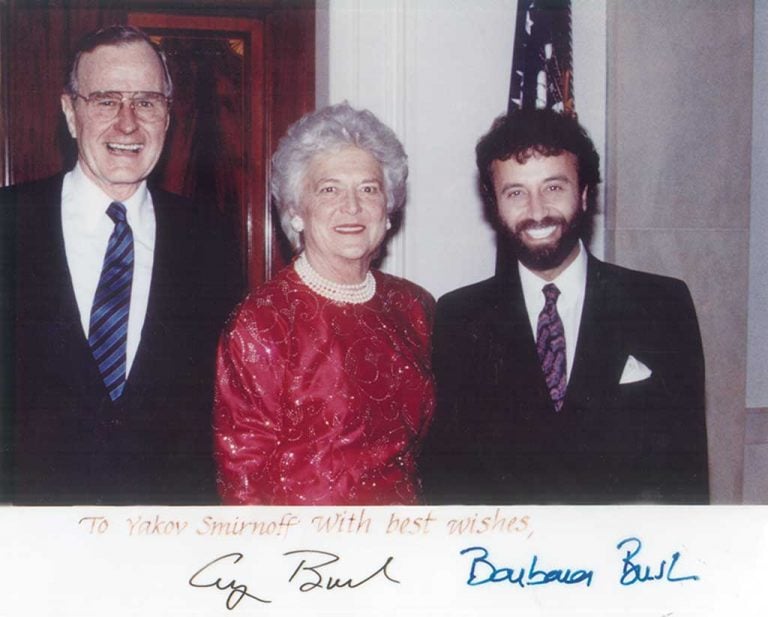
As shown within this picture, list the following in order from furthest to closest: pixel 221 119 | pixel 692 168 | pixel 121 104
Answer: pixel 692 168
pixel 221 119
pixel 121 104

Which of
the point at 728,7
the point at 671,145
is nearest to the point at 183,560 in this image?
the point at 671,145

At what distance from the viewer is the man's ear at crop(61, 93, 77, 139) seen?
1.11 m

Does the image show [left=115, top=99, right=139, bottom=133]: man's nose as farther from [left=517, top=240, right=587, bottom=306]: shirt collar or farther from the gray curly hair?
[left=517, top=240, right=587, bottom=306]: shirt collar

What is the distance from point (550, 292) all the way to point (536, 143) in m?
0.22

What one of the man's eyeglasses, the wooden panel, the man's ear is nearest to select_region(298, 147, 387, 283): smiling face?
the wooden panel

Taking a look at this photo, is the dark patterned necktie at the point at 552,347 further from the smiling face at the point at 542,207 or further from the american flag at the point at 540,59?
the american flag at the point at 540,59

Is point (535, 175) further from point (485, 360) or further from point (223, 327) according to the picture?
point (223, 327)

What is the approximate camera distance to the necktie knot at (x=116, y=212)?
1107mm

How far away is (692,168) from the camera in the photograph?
1303 mm

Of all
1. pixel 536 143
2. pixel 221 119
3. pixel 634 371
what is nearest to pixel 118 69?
pixel 221 119

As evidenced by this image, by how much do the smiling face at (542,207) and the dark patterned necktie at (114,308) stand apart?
549 millimetres
